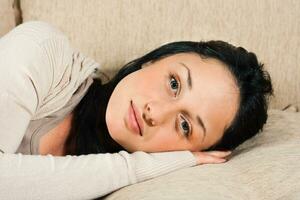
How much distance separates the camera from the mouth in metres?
1.17

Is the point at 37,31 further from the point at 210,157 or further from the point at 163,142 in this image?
the point at 210,157

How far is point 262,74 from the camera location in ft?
4.28

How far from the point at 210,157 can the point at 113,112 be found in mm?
280

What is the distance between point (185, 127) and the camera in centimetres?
120

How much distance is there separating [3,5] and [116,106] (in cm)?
56

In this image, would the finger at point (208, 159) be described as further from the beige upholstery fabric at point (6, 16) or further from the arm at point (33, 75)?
the beige upholstery fabric at point (6, 16)

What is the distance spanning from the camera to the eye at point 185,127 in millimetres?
1185

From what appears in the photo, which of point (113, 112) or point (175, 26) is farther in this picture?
point (175, 26)

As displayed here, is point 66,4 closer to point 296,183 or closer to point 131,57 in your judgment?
point 131,57

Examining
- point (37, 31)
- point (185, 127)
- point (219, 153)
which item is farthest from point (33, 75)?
point (219, 153)

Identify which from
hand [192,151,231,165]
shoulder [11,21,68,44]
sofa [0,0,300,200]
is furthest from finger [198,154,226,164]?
shoulder [11,21,68,44]

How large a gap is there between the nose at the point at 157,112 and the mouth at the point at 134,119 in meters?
0.02

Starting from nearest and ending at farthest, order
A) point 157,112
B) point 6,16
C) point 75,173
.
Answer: point 75,173, point 157,112, point 6,16

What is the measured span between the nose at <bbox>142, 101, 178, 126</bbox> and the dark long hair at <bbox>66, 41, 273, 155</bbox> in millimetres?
174
